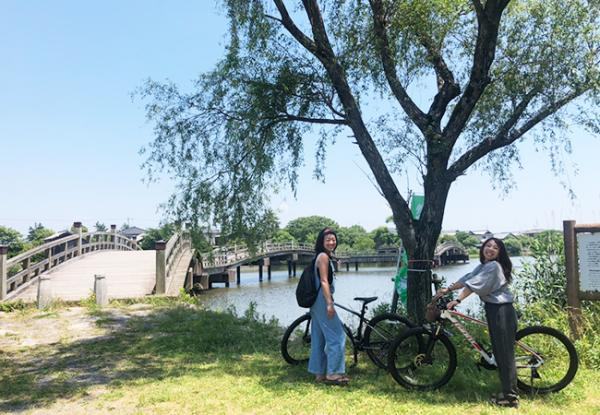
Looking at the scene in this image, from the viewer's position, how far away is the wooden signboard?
5.51m

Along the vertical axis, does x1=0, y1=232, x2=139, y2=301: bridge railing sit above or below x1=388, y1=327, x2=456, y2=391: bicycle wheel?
above

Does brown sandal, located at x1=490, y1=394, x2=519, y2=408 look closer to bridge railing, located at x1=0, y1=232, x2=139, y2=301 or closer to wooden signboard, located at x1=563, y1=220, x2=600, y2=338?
wooden signboard, located at x1=563, y1=220, x2=600, y2=338

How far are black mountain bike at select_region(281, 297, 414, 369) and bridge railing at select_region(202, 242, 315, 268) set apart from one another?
2207mm

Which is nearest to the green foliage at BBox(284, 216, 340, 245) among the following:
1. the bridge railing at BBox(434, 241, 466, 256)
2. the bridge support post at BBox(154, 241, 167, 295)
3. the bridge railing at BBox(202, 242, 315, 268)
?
the bridge railing at BBox(434, 241, 466, 256)

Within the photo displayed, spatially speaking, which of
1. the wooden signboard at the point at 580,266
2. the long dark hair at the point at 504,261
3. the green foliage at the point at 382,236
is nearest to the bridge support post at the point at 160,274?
the wooden signboard at the point at 580,266

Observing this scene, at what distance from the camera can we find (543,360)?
443 cm

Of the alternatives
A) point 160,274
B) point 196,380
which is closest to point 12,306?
point 160,274

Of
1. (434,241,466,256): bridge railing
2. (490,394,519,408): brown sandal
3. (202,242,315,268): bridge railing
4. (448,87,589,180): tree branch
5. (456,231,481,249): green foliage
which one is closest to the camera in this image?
(490,394,519,408): brown sandal

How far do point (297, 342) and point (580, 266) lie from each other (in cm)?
342

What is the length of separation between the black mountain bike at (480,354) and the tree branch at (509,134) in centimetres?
225

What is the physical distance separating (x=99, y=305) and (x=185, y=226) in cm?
405

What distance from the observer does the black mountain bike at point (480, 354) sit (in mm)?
4355

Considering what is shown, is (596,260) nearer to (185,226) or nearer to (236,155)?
(236,155)

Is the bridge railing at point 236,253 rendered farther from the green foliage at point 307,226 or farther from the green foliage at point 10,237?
the green foliage at point 307,226
